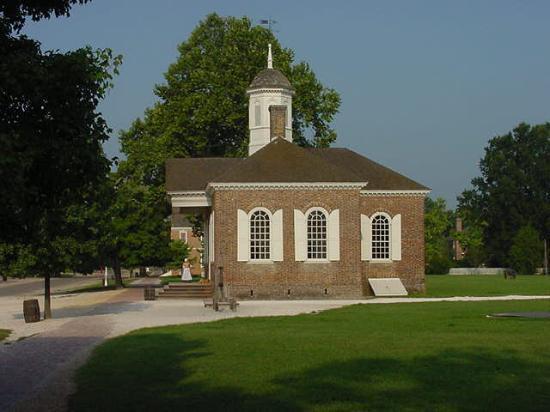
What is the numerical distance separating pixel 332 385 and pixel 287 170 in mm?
29034

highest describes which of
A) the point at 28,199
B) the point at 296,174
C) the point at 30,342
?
the point at 296,174

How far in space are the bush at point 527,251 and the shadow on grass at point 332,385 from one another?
80.6 metres

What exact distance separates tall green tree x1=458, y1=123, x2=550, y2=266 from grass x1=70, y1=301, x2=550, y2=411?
→ 80536 millimetres

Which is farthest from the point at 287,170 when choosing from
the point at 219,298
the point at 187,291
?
the point at 187,291

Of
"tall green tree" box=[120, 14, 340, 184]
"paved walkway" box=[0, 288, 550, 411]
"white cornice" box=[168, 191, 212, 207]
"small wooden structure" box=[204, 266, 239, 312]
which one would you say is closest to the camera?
"paved walkway" box=[0, 288, 550, 411]

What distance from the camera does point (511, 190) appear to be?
105m

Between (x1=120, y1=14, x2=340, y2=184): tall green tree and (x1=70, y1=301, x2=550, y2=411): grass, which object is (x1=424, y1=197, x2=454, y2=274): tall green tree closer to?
(x1=120, y1=14, x2=340, y2=184): tall green tree

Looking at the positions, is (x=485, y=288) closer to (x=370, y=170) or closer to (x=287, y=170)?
(x=370, y=170)

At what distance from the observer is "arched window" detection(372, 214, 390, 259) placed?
46062 mm

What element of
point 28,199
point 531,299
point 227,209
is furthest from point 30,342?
point 531,299

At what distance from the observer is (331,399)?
12867 mm

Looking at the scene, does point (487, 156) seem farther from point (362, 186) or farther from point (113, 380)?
point (113, 380)

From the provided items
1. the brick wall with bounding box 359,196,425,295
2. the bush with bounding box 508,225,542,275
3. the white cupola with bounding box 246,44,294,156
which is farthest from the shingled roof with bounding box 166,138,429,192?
the bush with bounding box 508,225,542,275

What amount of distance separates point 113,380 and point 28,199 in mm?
3847
